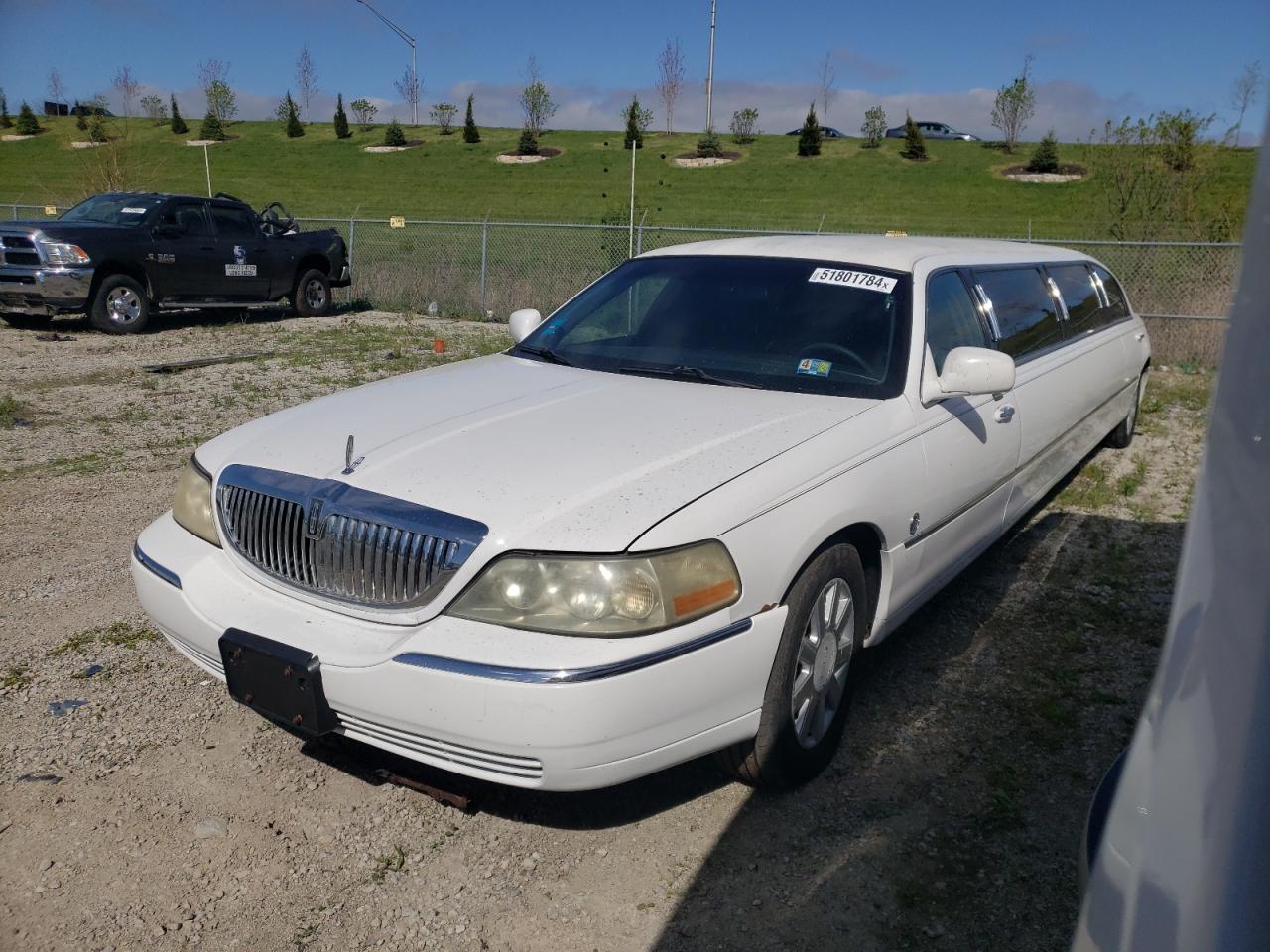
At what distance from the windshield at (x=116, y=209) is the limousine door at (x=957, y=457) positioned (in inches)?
483

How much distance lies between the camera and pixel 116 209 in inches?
531

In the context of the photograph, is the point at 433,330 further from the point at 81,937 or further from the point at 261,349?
the point at 81,937

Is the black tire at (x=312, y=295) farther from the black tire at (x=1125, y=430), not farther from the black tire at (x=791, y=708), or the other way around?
the black tire at (x=791, y=708)

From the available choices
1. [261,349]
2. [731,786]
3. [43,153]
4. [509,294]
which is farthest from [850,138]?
[731,786]

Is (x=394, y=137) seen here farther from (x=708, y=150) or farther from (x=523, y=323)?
(x=523, y=323)

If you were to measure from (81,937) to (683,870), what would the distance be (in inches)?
59.3

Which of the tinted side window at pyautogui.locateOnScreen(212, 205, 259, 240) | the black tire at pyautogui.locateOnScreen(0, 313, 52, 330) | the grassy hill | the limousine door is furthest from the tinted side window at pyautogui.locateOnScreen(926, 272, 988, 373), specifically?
Result: the grassy hill

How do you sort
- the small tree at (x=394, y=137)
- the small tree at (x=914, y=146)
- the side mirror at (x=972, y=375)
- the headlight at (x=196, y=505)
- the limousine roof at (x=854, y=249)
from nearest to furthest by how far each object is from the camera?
the headlight at (x=196, y=505), the side mirror at (x=972, y=375), the limousine roof at (x=854, y=249), the small tree at (x=914, y=146), the small tree at (x=394, y=137)

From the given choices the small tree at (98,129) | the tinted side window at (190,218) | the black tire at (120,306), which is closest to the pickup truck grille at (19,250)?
the black tire at (120,306)

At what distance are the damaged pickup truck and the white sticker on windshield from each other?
37.8ft

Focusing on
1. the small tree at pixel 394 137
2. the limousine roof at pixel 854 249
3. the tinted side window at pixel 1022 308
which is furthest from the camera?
the small tree at pixel 394 137

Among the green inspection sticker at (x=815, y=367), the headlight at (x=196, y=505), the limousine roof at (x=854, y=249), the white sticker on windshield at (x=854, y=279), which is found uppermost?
the limousine roof at (x=854, y=249)

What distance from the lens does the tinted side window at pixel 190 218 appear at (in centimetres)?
1361

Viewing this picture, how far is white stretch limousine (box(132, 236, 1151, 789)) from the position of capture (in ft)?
8.02
